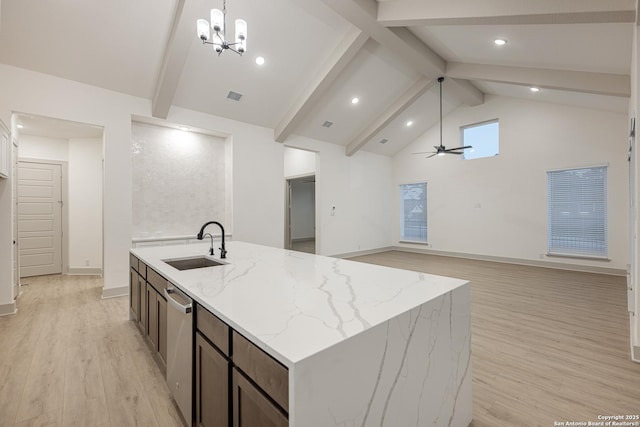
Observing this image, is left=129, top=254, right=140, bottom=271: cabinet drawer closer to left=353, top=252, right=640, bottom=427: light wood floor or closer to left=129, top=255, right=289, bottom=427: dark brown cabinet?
left=129, top=255, right=289, bottom=427: dark brown cabinet

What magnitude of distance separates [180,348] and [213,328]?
57 cm

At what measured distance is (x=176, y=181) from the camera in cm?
514

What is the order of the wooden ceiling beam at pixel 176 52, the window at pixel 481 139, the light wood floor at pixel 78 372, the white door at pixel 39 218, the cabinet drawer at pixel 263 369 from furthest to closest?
the window at pixel 481 139, the white door at pixel 39 218, the wooden ceiling beam at pixel 176 52, the light wood floor at pixel 78 372, the cabinet drawer at pixel 263 369

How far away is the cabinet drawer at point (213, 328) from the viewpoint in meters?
1.22

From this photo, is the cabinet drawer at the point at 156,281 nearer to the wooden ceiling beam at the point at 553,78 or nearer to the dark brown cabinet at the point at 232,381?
the dark brown cabinet at the point at 232,381

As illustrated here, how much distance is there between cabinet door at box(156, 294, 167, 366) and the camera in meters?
2.05

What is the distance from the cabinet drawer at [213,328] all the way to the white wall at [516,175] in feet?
24.0

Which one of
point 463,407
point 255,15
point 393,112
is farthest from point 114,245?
point 393,112

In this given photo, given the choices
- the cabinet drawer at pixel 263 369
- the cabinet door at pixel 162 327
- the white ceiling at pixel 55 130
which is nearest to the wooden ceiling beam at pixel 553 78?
the cabinet drawer at pixel 263 369

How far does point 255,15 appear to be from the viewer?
12.2 ft

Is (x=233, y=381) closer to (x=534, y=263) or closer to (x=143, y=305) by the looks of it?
(x=143, y=305)

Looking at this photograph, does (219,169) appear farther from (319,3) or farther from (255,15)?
(319,3)

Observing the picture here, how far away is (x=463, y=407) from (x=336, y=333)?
123cm

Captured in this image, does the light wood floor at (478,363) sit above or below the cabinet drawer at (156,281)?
below
